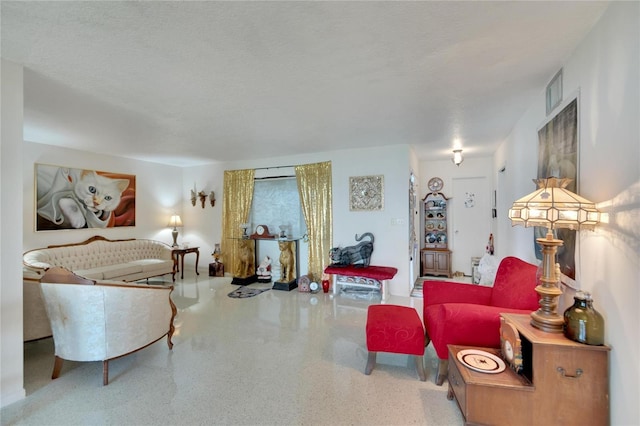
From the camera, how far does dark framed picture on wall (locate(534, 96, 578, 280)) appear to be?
1.90 metres

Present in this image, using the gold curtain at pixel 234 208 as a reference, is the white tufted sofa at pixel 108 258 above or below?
below

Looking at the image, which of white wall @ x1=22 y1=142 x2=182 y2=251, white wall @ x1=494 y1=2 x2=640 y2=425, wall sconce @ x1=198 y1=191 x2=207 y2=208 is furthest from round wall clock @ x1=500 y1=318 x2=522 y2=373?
wall sconce @ x1=198 y1=191 x2=207 y2=208

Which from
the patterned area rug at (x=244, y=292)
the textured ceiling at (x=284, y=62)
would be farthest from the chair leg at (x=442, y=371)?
the patterned area rug at (x=244, y=292)

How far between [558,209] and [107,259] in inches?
241

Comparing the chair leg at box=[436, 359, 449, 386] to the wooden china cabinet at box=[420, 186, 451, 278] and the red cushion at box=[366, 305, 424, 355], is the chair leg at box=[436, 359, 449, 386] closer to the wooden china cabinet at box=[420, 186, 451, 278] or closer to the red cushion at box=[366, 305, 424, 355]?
the red cushion at box=[366, 305, 424, 355]

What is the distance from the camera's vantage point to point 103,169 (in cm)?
508

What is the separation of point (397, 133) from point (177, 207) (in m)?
5.10

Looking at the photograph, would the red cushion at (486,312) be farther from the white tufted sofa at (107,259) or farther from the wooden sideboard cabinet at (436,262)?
the white tufted sofa at (107,259)

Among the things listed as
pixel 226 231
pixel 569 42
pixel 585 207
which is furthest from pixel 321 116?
pixel 226 231

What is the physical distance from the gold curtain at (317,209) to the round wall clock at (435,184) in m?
2.44

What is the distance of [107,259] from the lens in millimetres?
4938

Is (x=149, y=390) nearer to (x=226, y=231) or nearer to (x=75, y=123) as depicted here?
(x=75, y=123)

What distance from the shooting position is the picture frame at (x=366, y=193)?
187 inches

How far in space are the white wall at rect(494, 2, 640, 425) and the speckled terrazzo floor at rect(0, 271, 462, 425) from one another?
102 cm
